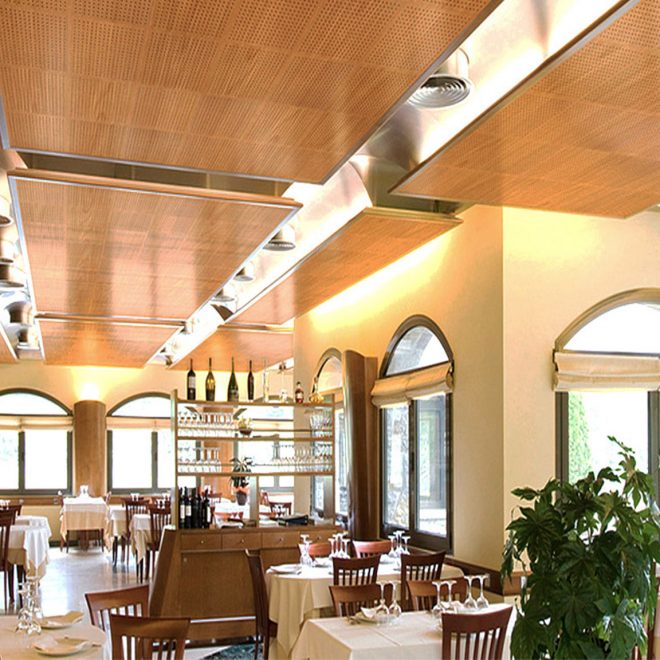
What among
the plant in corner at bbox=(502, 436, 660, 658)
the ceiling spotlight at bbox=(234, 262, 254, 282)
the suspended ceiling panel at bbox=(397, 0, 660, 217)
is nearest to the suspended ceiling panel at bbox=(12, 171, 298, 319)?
the ceiling spotlight at bbox=(234, 262, 254, 282)

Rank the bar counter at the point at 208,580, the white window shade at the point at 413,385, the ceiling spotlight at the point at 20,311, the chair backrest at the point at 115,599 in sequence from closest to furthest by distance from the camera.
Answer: the chair backrest at the point at 115,599, the white window shade at the point at 413,385, the bar counter at the point at 208,580, the ceiling spotlight at the point at 20,311

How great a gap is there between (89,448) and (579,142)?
49.9 feet

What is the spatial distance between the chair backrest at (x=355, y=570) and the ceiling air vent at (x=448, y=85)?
3541 mm

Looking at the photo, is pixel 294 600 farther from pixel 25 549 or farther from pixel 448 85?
pixel 25 549

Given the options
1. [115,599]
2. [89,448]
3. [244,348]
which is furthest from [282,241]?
[89,448]

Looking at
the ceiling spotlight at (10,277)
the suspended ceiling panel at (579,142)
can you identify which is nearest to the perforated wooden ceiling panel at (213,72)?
the suspended ceiling panel at (579,142)

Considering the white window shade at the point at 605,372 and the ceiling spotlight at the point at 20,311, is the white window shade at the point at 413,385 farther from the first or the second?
the ceiling spotlight at the point at 20,311

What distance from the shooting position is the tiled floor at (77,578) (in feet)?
35.9

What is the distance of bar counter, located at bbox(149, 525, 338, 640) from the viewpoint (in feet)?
28.5

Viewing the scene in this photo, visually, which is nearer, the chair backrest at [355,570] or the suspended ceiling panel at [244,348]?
the chair backrest at [355,570]

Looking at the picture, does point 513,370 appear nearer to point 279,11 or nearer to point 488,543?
point 488,543

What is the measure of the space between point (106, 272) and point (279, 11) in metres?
5.60

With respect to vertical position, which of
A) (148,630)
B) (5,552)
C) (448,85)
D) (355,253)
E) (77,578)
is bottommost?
(77,578)

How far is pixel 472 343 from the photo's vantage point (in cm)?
772
